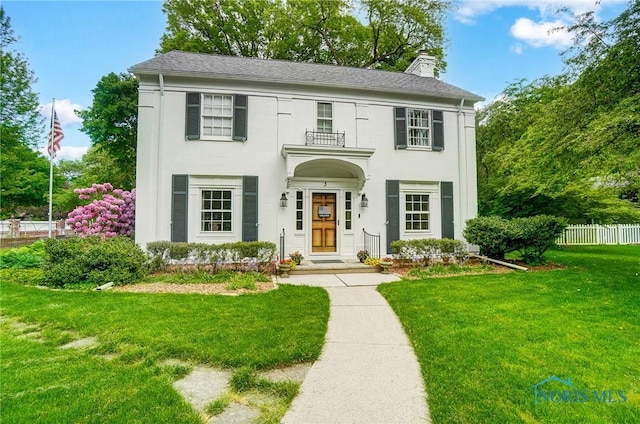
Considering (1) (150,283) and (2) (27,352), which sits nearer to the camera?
(2) (27,352)

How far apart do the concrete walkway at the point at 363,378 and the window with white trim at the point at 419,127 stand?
7.62 metres

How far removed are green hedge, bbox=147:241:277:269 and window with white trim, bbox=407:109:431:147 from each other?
21.6ft

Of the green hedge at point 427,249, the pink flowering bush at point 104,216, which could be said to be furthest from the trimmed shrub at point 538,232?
the pink flowering bush at point 104,216

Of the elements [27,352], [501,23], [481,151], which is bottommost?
[27,352]

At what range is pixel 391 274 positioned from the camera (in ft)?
27.0

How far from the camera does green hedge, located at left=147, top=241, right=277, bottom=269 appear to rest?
7898 millimetres

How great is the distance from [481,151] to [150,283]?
1973 cm

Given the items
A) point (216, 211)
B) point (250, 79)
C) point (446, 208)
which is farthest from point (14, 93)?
point (446, 208)

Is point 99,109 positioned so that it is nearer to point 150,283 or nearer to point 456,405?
point 150,283

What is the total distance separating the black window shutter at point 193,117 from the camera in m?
9.44

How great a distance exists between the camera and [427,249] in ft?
29.5

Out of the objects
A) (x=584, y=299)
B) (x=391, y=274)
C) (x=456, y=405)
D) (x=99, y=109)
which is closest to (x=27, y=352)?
(x=456, y=405)

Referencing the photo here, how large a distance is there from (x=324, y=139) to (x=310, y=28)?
13712 mm

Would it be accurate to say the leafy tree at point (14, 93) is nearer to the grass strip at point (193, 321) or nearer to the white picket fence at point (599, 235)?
the grass strip at point (193, 321)
